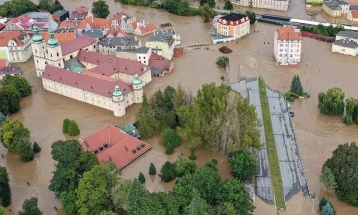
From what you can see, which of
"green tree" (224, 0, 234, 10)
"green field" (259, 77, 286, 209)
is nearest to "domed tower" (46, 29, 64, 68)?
"green field" (259, 77, 286, 209)

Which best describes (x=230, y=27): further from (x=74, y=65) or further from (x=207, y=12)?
(x=74, y=65)

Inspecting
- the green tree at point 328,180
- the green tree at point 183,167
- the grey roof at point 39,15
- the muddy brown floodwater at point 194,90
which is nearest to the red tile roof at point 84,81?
the muddy brown floodwater at point 194,90

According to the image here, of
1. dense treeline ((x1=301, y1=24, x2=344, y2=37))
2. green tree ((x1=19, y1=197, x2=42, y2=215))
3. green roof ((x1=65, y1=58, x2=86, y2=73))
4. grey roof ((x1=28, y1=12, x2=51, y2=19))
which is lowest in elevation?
green tree ((x1=19, y1=197, x2=42, y2=215))

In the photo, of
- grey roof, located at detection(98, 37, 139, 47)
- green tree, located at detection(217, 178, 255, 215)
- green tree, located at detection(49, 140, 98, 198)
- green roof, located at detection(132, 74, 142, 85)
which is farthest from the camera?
grey roof, located at detection(98, 37, 139, 47)

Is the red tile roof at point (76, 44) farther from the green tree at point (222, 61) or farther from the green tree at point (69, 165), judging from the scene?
the green tree at point (69, 165)

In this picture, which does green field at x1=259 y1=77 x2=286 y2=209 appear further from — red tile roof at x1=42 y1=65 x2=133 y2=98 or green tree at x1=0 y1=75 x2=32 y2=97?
green tree at x1=0 y1=75 x2=32 y2=97

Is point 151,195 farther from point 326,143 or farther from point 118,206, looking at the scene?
point 326,143
